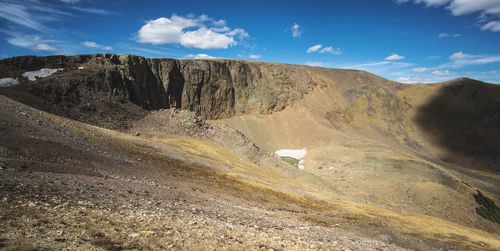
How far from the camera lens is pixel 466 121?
123188 mm

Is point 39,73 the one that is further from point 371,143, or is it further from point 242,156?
point 371,143

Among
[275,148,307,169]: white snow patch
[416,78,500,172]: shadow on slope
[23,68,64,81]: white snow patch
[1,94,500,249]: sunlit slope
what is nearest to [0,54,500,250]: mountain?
[1,94,500,249]: sunlit slope

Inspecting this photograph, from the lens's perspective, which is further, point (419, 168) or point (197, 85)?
point (197, 85)

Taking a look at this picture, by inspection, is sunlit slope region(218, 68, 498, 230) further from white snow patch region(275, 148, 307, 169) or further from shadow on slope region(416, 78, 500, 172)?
shadow on slope region(416, 78, 500, 172)

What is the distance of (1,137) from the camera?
2388 centimetres

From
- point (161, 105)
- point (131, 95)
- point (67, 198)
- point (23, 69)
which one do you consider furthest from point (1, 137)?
point (161, 105)

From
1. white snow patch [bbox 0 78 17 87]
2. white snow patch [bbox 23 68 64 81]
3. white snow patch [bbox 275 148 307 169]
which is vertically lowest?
white snow patch [bbox 275 148 307 169]

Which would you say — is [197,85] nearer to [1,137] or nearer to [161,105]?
[161,105]

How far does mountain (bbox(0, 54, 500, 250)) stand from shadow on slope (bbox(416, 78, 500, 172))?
19.0 inches

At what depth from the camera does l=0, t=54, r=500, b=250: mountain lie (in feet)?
54.0

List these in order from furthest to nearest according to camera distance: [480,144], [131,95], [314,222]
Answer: [480,144] → [131,95] → [314,222]

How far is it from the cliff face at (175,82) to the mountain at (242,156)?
35cm

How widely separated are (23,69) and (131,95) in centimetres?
1858

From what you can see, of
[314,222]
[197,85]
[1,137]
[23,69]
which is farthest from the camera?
[197,85]
